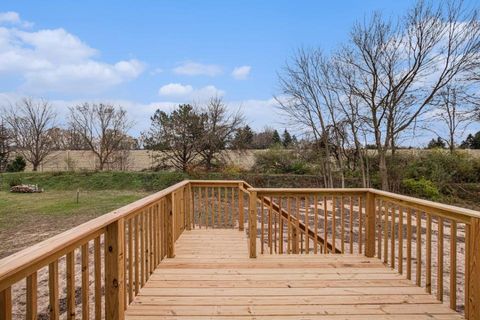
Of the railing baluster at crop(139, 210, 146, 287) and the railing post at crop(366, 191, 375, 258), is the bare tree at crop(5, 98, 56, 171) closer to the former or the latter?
the railing baluster at crop(139, 210, 146, 287)

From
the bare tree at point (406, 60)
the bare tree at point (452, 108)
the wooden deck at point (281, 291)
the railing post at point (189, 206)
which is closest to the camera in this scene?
the wooden deck at point (281, 291)

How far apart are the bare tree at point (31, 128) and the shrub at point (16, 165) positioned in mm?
695

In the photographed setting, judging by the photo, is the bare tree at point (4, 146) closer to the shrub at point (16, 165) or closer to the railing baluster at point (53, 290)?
the shrub at point (16, 165)

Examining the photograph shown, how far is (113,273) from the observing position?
188cm

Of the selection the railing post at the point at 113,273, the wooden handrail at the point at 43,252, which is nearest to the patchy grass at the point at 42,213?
the railing post at the point at 113,273

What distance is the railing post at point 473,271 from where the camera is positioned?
203 cm

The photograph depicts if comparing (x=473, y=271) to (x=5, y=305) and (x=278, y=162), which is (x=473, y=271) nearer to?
(x=5, y=305)

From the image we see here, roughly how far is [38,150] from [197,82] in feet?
35.6

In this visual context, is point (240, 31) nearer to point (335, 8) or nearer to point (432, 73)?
point (335, 8)

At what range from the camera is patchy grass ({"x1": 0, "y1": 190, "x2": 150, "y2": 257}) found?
20.7ft

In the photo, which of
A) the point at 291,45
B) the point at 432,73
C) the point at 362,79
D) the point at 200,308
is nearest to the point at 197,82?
the point at 291,45

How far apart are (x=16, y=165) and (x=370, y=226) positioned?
62.7ft

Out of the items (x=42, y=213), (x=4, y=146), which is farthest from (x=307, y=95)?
(x=4, y=146)

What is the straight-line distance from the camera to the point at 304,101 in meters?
11.5
